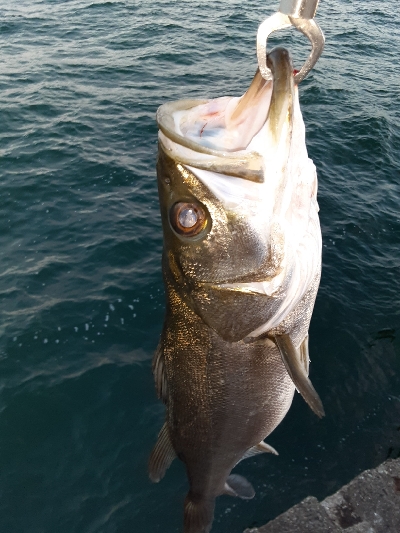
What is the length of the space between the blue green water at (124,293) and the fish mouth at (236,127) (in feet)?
14.1

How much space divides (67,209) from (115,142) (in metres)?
2.86

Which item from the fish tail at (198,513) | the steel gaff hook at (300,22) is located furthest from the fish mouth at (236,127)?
the fish tail at (198,513)

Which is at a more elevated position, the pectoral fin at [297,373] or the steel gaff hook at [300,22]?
the steel gaff hook at [300,22]

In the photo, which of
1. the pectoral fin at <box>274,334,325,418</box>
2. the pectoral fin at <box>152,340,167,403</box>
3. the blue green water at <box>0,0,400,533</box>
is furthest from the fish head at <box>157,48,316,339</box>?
the blue green water at <box>0,0,400,533</box>

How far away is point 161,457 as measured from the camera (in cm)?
343

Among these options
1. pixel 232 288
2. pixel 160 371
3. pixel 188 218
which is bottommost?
pixel 160 371

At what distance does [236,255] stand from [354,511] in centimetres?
359

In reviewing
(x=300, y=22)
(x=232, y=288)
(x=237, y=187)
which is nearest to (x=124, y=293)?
(x=232, y=288)

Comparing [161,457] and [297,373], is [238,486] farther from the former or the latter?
[297,373]

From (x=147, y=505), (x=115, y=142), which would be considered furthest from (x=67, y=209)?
(x=147, y=505)

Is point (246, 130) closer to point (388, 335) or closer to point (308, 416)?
point (308, 416)

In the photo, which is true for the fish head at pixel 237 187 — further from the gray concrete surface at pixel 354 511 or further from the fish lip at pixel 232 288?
the gray concrete surface at pixel 354 511

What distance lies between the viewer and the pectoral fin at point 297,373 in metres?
2.43

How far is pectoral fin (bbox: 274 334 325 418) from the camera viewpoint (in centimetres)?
243
